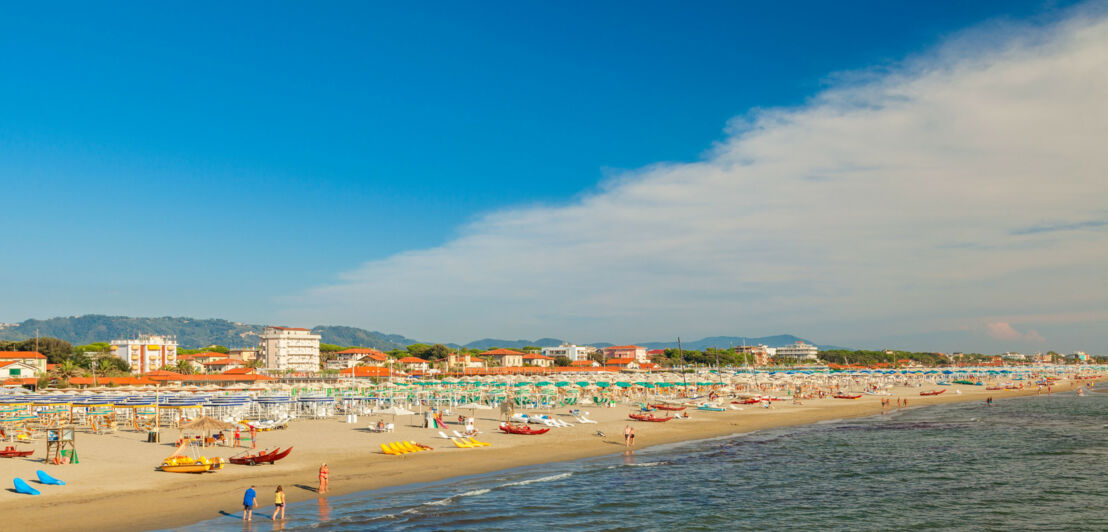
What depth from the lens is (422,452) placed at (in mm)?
40469

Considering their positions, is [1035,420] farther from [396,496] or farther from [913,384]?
[913,384]

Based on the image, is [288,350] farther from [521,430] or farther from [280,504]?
[280,504]

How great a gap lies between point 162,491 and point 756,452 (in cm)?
3394

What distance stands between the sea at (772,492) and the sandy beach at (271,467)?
181cm

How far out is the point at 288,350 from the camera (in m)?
185

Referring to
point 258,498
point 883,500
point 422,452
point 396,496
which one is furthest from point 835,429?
point 258,498

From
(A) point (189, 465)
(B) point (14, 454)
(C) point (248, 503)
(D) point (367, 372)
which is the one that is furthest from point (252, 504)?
(D) point (367, 372)

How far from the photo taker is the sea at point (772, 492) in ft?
85.9

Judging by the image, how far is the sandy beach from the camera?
24625mm

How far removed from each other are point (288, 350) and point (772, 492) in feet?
563

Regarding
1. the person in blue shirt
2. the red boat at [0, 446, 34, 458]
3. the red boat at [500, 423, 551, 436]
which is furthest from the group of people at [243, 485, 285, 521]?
the red boat at [500, 423, 551, 436]

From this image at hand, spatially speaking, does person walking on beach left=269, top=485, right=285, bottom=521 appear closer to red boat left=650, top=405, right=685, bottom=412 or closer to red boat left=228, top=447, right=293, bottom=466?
red boat left=228, top=447, right=293, bottom=466

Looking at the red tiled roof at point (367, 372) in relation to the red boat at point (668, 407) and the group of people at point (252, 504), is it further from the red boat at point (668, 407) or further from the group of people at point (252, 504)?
the group of people at point (252, 504)

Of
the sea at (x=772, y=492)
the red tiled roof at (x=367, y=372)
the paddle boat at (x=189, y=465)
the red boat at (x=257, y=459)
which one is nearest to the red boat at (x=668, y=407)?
the sea at (x=772, y=492)
